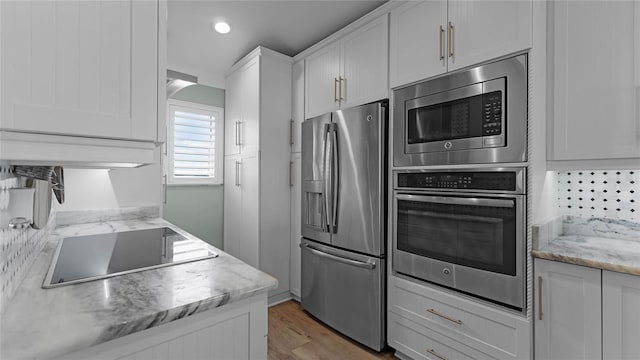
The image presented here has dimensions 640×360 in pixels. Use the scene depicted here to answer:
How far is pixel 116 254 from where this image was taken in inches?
48.5

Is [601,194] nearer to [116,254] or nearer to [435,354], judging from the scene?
[435,354]

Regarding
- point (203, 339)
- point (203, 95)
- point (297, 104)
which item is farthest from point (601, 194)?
point (203, 95)

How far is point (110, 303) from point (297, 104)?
2.38 m

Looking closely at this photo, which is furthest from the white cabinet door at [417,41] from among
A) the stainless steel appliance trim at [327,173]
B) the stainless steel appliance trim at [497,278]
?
the stainless steel appliance trim at [497,278]

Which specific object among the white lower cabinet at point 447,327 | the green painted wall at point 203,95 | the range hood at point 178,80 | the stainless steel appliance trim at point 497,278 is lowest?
the white lower cabinet at point 447,327

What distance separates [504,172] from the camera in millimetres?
1487

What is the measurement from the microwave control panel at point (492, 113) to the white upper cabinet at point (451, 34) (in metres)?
0.21

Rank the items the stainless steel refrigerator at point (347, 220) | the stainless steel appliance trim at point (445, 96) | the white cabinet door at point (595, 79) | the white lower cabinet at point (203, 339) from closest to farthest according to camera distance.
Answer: the white lower cabinet at point (203, 339), the white cabinet door at point (595, 79), the stainless steel appliance trim at point (445, 96), the stainless steel refrigerator at point (347, 220)

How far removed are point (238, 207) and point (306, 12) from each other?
198 cm

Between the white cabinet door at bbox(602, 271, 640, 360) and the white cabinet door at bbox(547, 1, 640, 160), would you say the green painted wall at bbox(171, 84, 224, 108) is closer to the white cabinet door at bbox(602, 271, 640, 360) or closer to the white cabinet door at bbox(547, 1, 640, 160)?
the white cabinet door at bbox(547, 1, 640, 160)

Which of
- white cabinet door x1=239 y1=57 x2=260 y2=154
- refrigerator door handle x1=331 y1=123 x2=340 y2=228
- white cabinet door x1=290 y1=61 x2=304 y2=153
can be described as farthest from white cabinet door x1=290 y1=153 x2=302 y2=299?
refrigerator door handle x1=331 y1=123 x2=340 y2=228

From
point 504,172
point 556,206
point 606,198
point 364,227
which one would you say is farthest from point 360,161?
point 606,198

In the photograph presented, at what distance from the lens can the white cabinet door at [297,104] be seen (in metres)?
2.84

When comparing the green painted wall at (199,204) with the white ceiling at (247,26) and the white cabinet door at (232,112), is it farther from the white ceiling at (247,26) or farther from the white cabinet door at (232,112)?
the white ceiling at (247,26)
